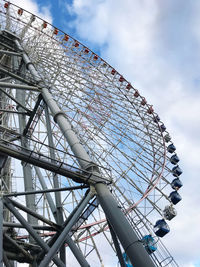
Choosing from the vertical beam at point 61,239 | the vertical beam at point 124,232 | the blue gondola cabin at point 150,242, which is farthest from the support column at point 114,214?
the blue gondola cabin at point 150,242

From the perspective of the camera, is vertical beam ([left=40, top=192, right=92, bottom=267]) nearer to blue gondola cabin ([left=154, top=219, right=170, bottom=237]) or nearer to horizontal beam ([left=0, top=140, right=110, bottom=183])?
horizontal beam ([left=0, top=140, right=110, bottom=183])

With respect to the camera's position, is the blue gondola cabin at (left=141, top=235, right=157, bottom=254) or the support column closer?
the support column

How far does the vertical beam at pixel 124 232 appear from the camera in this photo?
5.21 metres

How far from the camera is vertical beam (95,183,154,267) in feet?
17.1

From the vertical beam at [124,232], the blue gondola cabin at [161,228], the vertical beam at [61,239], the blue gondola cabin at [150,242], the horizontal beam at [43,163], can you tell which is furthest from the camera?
the blue gondola cabin at [161,228]

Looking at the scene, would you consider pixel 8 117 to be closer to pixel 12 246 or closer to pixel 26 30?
pixel 26 30

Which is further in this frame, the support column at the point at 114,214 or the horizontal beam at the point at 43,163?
the horizontal beam at the point at 43,163

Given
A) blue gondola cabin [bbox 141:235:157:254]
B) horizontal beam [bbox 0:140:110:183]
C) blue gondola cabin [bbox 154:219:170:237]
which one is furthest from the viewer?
blue gondola cabin [bbox 154:219:170:237]

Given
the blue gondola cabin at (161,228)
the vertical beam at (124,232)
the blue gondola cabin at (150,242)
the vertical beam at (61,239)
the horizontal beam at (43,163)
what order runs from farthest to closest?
1. the blue gondola cabin at (161,228)
2. the blue gondola cabin at (150,242)
3. the horizontal beam at (43,163)
4. the vertical beam at (61,239)
5. the vertical beam at (124,232)

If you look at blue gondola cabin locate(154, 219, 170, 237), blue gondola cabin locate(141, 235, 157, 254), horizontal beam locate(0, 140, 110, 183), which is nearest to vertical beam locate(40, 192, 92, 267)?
horizontal beam locate(0, 140, 110, 183)

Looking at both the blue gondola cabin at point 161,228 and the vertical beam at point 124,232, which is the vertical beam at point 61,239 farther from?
the blue gondola cabin at point 161,228

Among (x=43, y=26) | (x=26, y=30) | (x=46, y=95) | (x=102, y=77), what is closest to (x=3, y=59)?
(x=26, y=30)

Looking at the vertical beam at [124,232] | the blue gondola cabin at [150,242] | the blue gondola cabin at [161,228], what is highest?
the blue gondola cabin at [161,228]

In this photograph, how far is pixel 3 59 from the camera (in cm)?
1619
